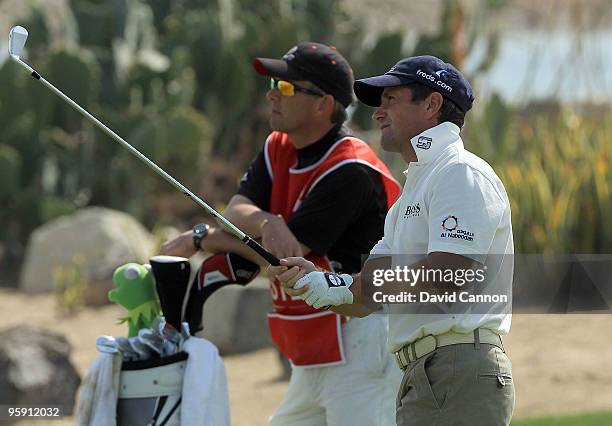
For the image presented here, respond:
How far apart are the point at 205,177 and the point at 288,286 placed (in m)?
9.99

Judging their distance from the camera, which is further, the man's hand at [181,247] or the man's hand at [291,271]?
the man's hand at [181,247]

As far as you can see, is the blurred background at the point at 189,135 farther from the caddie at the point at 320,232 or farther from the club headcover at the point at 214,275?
the club headcover at the point at 214,275

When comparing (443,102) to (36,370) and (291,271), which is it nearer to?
(291,271)

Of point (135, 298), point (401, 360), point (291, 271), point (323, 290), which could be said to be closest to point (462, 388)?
point (401, 360)

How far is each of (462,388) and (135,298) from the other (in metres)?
1.48

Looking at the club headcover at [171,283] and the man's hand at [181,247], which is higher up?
the man's hand at [181,247]

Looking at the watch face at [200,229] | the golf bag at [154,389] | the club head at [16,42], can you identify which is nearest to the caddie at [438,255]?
the golf bag at [154,389]

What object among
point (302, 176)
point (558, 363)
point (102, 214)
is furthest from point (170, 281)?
point (102, 214)

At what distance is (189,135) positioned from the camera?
1273 centimetres

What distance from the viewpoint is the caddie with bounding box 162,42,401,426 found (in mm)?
4602

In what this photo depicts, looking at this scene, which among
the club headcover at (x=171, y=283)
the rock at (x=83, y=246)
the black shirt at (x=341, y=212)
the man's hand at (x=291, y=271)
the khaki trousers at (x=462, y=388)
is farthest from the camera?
the rock at (x=83, y=246)

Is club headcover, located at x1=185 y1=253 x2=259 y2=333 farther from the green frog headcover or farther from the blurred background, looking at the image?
the blurred background

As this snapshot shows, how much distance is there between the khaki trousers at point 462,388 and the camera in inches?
142

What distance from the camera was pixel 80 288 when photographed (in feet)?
35.6
